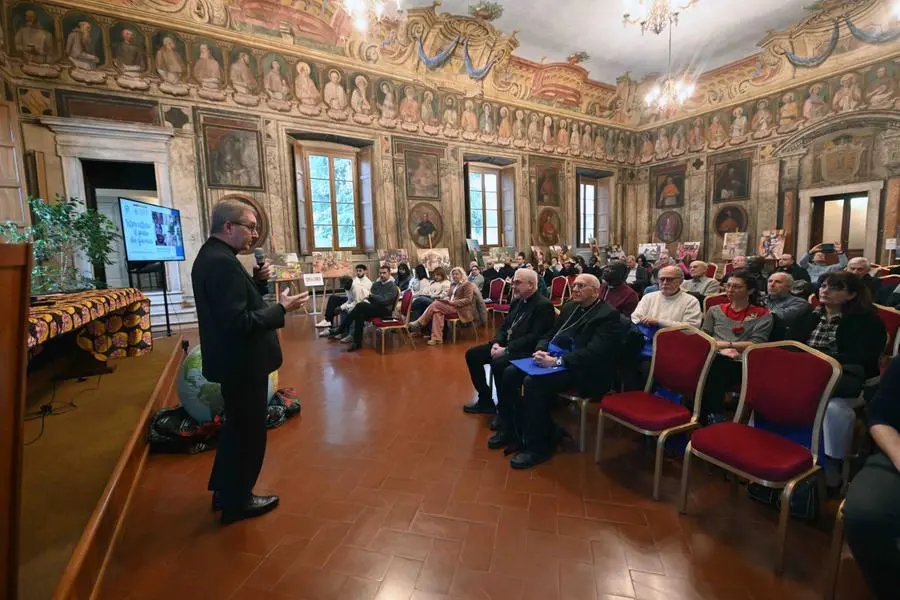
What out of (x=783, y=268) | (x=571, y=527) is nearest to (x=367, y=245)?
(x=783, y=268)

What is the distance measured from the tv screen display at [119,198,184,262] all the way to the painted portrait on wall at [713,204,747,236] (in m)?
14.8

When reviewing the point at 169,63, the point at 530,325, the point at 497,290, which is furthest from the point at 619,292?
the point at 169,63

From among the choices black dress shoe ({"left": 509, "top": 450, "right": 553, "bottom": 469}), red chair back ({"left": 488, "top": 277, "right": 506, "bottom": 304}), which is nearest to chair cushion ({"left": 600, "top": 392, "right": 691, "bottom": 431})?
black dress shoe ({"left": 509, "top": 450, "right": 553, "bottom": 469})

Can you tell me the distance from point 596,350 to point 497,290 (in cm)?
490

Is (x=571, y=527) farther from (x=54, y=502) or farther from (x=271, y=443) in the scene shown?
(x=54, y=502)

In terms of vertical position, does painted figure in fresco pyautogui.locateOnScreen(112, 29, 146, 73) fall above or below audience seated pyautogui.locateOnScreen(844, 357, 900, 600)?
above

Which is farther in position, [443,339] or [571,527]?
[443,339]

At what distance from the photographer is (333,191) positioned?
10.1 metres

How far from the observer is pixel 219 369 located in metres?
1.94

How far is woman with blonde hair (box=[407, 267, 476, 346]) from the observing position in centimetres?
618

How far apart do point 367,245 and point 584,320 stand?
8.34 meters

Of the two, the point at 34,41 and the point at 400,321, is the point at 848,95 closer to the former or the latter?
the point at 400,321

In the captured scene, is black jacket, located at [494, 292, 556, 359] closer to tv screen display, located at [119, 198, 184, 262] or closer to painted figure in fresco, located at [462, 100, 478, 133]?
tv screen display, located at [119, 198, 184, 262]

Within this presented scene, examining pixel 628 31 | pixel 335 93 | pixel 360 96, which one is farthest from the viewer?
pixel 628 31
